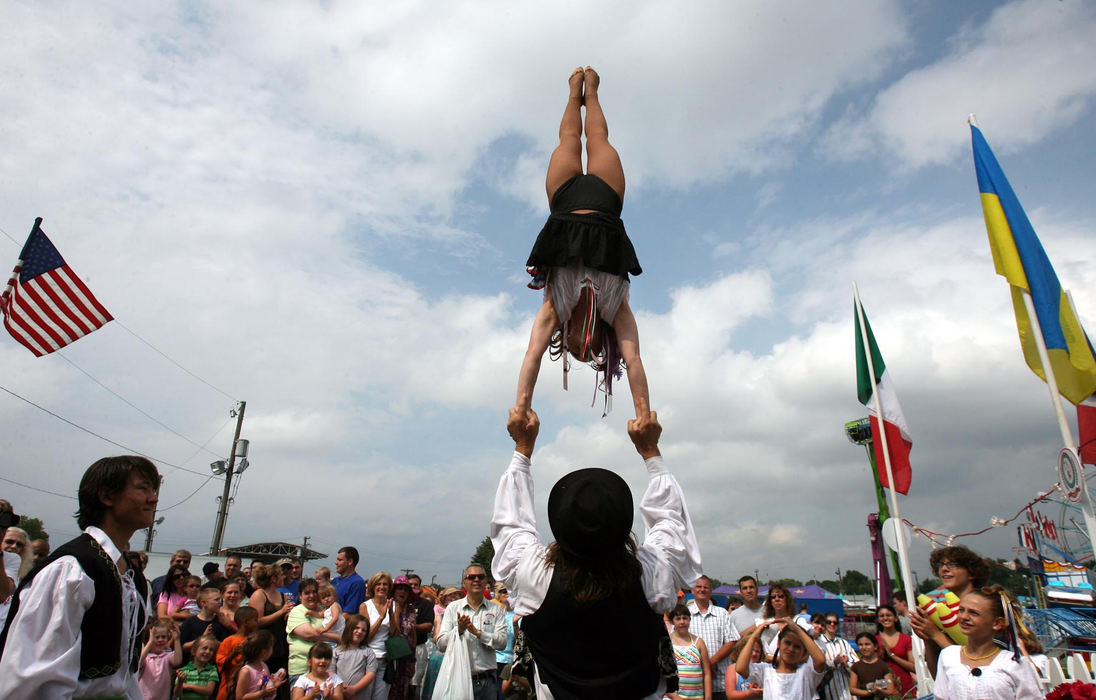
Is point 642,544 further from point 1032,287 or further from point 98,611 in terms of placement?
point 1032,287

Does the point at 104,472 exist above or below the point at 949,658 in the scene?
above

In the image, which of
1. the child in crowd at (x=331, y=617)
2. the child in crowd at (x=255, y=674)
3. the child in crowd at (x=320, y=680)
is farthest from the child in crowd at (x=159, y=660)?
the child in crowd at (x=331, y=617)

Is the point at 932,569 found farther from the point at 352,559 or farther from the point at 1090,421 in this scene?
the point at 352,559

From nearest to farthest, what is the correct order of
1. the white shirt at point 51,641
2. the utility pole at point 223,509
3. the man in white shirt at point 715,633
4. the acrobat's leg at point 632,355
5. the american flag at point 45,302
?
1. the white shirt at point 51,641
2. the acrobat's leg at point 632,355
3. the man in white shirt at point 715,633
4. the american flag at point 45,302
5. the utility pole at point 223,509

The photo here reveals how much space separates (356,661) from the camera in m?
5.65

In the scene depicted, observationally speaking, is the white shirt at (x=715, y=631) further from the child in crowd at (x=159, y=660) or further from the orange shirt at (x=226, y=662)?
the child in crowd at (x=159, y=660)

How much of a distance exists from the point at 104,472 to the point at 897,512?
23.4 feet

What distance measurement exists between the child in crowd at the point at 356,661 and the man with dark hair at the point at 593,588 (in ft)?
13.5

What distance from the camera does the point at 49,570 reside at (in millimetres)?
1916

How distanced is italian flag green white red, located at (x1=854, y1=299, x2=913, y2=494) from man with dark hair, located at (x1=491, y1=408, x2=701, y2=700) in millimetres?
6253

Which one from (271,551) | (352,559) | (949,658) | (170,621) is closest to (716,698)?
(949,658)

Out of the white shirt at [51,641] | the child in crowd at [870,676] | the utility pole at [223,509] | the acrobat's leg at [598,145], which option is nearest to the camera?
the white shirt at [51,641]

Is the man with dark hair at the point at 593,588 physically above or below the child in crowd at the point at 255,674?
above

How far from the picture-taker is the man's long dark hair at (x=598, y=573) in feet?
6.36
